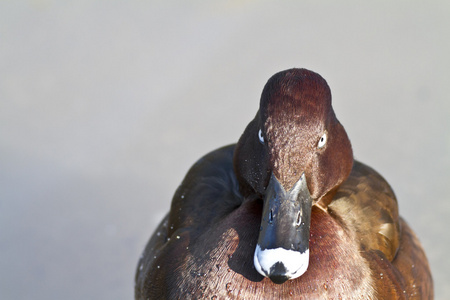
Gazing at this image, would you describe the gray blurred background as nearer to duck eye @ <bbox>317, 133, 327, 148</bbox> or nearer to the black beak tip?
duck eye @ <bbox>317, 133, 327, 148</bbox>

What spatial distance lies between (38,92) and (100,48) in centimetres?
57

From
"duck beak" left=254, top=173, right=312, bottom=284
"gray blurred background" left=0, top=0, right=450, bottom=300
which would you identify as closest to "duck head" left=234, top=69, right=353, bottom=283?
"duck beak" left=254, top=173, right=312, bottom=284

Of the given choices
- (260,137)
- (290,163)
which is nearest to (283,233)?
(290,163)

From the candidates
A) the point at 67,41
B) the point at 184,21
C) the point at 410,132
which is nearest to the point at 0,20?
the point at 67,41

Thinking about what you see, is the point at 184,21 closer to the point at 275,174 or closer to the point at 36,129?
the point at 36,129

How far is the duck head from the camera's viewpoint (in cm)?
180

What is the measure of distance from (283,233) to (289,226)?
0.03 meters

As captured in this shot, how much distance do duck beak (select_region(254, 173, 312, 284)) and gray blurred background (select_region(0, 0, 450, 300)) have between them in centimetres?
181

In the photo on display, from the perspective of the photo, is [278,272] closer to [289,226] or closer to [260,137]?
[289,226]

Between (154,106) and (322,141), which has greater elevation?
(154,106)

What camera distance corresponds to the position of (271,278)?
1.80 meters

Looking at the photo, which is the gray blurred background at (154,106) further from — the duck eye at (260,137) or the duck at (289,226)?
the duck eye at (260,137)

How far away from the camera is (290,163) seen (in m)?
1.85

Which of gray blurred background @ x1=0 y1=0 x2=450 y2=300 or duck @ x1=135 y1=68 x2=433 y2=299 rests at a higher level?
gray blurred background @ x1=0 y1=0 x2=450 y2=300
